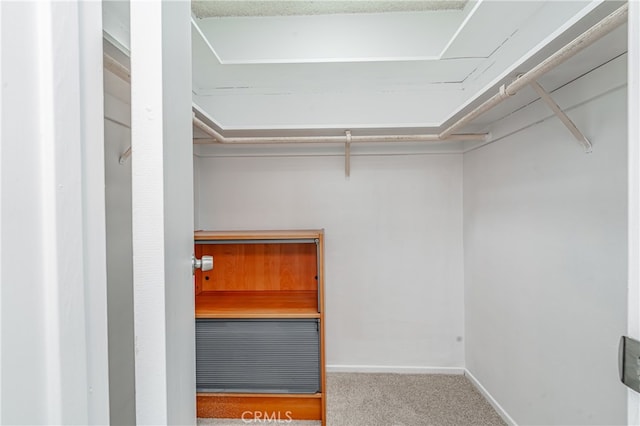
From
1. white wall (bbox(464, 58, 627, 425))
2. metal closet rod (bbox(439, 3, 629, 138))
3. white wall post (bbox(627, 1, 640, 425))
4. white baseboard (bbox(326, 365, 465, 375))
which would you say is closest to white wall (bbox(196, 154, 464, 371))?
white baseboard (bbox(326, 365, 465, 375))

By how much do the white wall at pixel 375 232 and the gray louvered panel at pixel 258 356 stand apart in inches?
24.2

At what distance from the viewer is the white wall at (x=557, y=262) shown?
1015 millimetres

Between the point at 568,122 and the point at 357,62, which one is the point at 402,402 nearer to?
the point at 568,122

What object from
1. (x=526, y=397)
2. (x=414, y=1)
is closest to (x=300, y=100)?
(x=414, y=1)

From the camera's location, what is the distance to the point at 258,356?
1.56 m

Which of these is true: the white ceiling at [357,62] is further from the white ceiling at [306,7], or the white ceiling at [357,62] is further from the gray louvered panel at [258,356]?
the gray louvered panel at [258,356]

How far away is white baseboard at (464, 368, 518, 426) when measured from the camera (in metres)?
1.57

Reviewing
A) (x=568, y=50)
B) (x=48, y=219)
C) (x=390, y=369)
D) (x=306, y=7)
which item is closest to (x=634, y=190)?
(x=568, y=50)

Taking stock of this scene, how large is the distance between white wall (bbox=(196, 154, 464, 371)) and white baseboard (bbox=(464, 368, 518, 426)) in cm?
11

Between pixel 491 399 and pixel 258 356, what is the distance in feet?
4.46

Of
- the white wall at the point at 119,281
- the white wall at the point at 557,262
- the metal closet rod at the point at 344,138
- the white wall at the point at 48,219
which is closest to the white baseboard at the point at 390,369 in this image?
the white wall at the point at 557,262

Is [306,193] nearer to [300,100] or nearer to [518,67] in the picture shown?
[300,100]

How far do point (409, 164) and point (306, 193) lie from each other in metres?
0.76

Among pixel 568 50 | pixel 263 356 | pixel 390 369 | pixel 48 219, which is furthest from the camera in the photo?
pixel 390 369
